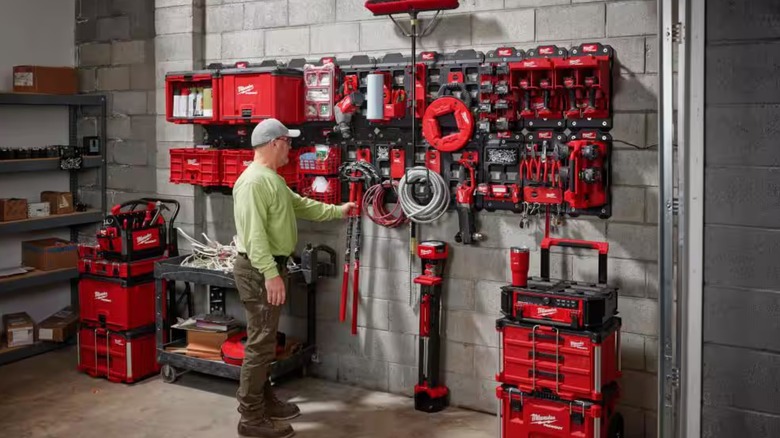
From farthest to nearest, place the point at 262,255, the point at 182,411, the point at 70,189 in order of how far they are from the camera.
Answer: the point at 70,189 < the point at 182,411 < the point at 262,255

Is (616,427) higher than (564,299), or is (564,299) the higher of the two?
(564,299)

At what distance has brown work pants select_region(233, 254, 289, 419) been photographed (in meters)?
4.64

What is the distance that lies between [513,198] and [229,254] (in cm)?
198

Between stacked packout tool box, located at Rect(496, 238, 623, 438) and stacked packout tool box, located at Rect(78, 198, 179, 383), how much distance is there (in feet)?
8.61

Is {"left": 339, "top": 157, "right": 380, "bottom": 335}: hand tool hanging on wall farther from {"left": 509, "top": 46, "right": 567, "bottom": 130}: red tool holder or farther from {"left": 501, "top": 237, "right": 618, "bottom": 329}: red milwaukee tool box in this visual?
{"left": 501, "top": 237, "right": 618, "bottom": 329}: red milwaukee tool box

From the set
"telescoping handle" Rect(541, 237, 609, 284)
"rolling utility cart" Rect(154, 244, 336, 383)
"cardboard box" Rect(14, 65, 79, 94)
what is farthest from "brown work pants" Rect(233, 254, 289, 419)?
"cardboard box" Rect(14, 65, 79, 94)

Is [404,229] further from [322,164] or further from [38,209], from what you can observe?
[38,209]

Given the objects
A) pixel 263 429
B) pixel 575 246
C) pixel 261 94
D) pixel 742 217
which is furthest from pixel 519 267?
pixel 261 94

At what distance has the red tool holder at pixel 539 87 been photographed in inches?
174

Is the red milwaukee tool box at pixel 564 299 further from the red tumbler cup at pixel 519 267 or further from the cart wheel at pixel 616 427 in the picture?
the cart wheel at pixel 616 427

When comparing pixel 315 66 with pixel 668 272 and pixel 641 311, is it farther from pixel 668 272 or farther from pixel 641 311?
pixel 668 272

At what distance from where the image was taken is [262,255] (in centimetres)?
447

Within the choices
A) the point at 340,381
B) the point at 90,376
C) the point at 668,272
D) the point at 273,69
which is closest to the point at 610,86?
the point at 668,272

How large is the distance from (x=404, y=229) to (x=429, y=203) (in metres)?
0.35
